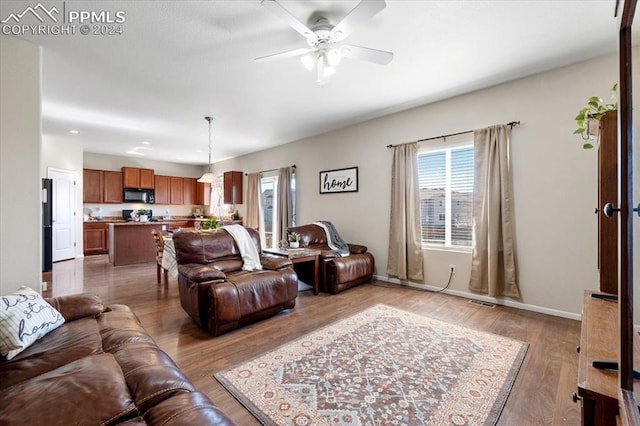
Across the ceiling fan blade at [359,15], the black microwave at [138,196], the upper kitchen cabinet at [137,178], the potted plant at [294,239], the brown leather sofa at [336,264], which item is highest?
the ceiling fan blade at [359,15]

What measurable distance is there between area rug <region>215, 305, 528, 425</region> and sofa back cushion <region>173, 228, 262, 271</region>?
141cm

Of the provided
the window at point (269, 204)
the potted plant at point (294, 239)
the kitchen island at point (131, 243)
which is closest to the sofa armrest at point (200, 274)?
the potted plant at point (294, 239)

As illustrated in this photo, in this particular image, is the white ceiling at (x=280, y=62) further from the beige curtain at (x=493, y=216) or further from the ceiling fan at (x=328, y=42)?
the beige curtain at (x=493, y=216)

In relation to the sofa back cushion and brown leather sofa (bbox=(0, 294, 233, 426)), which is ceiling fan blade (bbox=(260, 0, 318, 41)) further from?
the sofa back cushion

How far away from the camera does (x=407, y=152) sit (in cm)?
429

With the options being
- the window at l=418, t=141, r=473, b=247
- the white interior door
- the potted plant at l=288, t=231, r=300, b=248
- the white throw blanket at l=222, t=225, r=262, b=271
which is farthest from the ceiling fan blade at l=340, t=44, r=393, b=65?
the white interior door

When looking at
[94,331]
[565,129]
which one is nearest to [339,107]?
[565,129]

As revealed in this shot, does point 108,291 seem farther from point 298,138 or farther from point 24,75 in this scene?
point 298,138

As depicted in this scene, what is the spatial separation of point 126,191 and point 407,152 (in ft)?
25.7

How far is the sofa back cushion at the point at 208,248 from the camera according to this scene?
3166 mm

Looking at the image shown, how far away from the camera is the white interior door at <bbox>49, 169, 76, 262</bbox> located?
6160 millimetres

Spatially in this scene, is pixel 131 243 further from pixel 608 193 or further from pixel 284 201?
pixel 608 193

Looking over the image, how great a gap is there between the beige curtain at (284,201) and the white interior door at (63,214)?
4.99 m

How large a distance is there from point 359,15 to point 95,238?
8468mm
